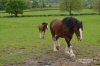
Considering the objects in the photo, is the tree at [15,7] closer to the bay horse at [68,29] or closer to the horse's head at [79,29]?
the bay horse at [68,29]

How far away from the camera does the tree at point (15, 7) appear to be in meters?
81.8

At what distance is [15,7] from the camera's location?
8381 cm

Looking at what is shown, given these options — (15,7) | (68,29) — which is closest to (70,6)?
(15,7)

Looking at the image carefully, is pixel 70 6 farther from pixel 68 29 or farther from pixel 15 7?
pixel 68 29

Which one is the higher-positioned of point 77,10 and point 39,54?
point 39,54

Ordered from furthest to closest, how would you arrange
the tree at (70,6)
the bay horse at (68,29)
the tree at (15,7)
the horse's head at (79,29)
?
the tree at (70,6) < the tree at (15,7) < the bay horse at (68,29) < the horse's head at (79,29)

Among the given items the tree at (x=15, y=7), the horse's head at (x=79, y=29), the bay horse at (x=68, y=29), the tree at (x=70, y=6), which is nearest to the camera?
the horse's head at (x=79, y=29)

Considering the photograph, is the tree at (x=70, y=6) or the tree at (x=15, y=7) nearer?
the tree at (x=15, y=7)

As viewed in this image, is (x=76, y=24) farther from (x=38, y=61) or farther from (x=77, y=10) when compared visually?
(x=77, y=10)

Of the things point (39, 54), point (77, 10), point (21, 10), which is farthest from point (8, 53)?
point (77, 10)

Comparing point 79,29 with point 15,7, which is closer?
point 79,29

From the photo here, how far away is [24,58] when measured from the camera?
14.2 m

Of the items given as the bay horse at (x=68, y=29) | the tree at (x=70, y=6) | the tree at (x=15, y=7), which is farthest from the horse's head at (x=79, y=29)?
the tree at (x=70, y=6)

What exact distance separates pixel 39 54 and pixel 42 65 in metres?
2.99
